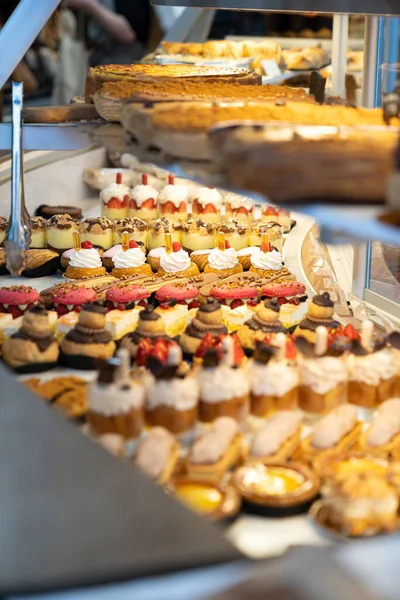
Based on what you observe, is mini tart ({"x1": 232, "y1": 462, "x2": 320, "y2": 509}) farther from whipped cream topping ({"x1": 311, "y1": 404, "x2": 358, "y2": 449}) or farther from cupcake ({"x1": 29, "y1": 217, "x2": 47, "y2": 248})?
cupcake ({"x1": 29, "y1": 217, "x2": 47, "y2": 248})

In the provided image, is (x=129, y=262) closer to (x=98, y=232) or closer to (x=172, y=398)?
(x=98, y=232)

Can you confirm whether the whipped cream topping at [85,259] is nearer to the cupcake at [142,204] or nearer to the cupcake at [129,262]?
the cupcake at [129,262]

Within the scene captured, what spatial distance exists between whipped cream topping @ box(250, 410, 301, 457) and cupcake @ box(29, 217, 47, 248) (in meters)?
2.21

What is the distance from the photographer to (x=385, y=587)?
1338 mm

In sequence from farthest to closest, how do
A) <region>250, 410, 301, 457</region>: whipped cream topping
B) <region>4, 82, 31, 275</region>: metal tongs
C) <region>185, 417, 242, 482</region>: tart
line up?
<region>4, 82, 31, 275</region>: metal tongs → <region>250, 410, 301, 457</region>: whipped cream topping → <region>185, 417, 242, 482</region>: tart

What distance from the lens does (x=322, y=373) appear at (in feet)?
7.66

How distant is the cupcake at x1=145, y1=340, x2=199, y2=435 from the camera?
2.19 metres

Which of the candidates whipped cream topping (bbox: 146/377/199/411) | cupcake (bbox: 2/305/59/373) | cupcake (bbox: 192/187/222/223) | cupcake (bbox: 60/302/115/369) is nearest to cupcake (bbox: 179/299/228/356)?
cupcake (bbox: 60/302/115/369)

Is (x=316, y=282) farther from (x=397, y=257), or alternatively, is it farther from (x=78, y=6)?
(x=78, y=6)

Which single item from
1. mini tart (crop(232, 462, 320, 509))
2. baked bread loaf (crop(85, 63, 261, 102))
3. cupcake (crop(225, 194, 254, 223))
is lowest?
mini tart (crop(232, 462, 320, 509))

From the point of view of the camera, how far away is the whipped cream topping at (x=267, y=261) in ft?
12.4

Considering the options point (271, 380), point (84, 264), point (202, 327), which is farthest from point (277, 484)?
point (84, 264)

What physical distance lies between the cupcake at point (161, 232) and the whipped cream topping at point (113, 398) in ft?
6.77

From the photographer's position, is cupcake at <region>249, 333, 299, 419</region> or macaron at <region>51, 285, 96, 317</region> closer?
cupcake at <region>249, 333, 299, 419</region>
